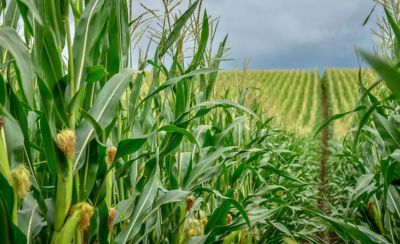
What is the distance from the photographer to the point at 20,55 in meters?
1.06

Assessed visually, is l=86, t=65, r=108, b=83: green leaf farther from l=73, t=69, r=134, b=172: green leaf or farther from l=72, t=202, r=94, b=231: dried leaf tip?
l=72, t=202, r=94, b=231: dried leaf tip

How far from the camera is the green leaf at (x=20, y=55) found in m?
1.04

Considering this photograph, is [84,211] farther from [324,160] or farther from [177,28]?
[324,160]

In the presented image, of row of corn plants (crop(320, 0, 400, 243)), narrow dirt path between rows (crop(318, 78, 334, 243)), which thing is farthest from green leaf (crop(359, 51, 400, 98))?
narrow dirt path between rows (crop(318, 78, 334, 243))

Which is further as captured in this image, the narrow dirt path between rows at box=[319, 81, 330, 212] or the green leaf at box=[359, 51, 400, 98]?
the narrow dirt path between rows at box=[319, 81, 330, 212]

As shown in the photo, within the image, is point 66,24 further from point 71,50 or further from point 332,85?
point 332,85

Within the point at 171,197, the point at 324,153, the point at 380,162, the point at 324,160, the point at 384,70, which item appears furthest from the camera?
the point at 324,153

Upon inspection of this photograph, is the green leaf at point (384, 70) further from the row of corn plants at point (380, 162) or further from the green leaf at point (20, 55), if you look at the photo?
the green leaf at point (20, 55)

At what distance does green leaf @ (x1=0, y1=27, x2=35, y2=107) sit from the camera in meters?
1.04

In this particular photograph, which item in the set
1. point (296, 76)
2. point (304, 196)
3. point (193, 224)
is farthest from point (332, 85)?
point (193, 224)

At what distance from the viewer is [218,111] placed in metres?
2.95

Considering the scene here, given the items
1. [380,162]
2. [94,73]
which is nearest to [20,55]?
[94,73]

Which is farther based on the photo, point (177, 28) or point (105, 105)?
point (177, 28)

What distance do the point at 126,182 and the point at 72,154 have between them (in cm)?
51
